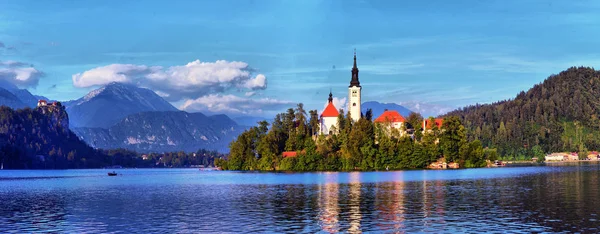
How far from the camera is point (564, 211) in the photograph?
5622 centimetres

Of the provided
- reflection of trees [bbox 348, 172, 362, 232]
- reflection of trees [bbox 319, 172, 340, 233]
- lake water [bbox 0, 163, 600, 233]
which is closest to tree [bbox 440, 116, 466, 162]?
lake water [bbox 0, 163, 600, 233]

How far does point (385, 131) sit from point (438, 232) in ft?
494

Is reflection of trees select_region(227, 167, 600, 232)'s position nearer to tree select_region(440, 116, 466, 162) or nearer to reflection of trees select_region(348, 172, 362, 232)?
reflection of trees select_region(348, 172, 362, 232)

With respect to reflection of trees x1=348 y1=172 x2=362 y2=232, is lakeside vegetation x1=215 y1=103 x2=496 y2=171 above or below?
above

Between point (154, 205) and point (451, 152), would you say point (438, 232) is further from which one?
point (451, 152)

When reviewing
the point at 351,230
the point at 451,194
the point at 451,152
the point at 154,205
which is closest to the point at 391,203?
the point at 451,194

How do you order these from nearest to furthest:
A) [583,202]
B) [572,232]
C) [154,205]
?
[572,232] → [583,202] → [154,205]

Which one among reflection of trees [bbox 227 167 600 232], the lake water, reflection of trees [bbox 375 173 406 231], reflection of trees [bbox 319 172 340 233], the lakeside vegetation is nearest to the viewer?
reflection of trees [bbox 227 167 600 232]

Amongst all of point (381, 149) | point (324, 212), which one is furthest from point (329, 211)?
point (381, 149)

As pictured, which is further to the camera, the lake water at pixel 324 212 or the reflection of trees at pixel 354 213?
the lake water at pixel 324 212

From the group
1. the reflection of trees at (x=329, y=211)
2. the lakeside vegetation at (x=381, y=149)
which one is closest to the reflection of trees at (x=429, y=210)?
the reflection of trees at (x=329, y=211)

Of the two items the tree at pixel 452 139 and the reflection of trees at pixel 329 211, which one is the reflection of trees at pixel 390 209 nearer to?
the reflection of trees at pixel 329 211

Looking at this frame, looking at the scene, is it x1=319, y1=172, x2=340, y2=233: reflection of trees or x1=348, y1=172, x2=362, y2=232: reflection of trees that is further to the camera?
x1=319, y1=172, x2=340, y2=233: reflection of trees

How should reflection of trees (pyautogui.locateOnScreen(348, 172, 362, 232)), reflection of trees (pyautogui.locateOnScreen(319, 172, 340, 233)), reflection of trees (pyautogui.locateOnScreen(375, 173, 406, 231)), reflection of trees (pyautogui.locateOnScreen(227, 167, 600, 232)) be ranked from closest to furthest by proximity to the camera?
1. reflection of trees (pyautogui.locateOnScreen(227, 167, 600, 232))
2. reflection of trees (pyautogui.locateOnScreen(348, 172, 362, 232))
3. reflection of trees (pyautogui.locateOnScreen(319, 172, 340, 233))
4. reflection of trees (pyautogui.locateOnScreen(375, 173, 406, 231))
